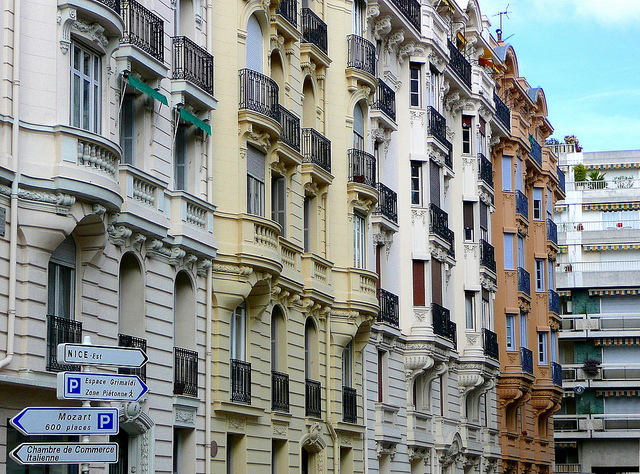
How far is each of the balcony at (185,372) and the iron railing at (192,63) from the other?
6237 mm

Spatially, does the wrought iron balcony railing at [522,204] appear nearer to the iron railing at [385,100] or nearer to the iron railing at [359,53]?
the iron railing at [385,100]

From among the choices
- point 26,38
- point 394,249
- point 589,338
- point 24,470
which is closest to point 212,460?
point 24,470

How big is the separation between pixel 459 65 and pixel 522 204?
12977 millimetres

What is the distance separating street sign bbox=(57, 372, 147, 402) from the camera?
53.4ft

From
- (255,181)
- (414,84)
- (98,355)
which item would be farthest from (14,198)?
(414,84)

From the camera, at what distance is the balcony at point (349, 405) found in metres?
37.6

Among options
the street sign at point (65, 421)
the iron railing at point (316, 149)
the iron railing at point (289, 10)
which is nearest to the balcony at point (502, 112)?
the iron railing at point (316, 149)

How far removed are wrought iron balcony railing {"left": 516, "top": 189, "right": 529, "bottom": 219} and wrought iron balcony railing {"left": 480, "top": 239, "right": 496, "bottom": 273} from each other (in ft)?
19.2

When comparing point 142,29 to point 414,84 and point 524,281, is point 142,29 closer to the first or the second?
point 414,84

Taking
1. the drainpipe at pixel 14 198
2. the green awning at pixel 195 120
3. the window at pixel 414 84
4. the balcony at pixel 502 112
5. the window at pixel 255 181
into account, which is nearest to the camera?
the drainpipe at pixel 14 198

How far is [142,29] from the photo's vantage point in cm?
2595

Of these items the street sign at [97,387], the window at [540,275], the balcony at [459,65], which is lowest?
the street sign at [97,387]

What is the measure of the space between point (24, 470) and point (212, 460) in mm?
7456

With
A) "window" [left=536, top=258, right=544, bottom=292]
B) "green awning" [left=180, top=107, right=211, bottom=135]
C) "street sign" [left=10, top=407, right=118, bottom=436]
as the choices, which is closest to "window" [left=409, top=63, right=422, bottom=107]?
"green awning" [left=180, top=107, right=211, bottom=135]
